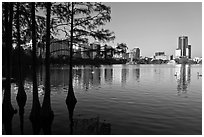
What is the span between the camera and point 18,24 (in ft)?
61.1

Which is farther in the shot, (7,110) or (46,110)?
(7,110)

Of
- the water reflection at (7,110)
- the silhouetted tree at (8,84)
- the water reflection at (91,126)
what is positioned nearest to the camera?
the water reflection at (91,126)

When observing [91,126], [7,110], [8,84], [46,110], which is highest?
[8,84]

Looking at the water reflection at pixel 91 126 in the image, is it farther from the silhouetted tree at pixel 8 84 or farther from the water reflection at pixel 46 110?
the silhouetted tree at pixel 8 84

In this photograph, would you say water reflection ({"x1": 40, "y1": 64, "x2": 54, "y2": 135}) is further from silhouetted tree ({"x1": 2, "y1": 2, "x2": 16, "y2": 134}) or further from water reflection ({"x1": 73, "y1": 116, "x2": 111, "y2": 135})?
silhouetted tree ({"x1": 2, "y1": 2, "x2": 16, "y2": 134})

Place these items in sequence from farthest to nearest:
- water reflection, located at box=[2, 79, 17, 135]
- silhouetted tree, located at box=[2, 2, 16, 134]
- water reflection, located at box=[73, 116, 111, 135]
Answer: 1. water reflection, located at box=[2, 79, 17, 135]
2. silhouetted tree, located at box=[2, 2, 16, 134]
3. water reflection, located at box=[73, 116, 111, 135]

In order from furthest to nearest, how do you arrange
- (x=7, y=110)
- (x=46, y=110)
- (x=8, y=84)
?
(x=7, y=110) → (x=8, y=84) → (x=46, y=110)

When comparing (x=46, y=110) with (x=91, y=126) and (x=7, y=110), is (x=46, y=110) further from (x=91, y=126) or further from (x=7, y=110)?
(x=91, y=126)

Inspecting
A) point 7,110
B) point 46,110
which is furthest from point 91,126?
point 7,110

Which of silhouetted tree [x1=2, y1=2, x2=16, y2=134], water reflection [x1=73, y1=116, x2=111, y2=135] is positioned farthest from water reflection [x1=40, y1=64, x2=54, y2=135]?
silhouetted tree [x1=2, y1=2, x2=16, y2=134]

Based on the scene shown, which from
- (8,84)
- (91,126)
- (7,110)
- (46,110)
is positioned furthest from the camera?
(7,110)

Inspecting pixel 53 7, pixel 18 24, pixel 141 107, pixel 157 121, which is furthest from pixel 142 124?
pixel 18 24

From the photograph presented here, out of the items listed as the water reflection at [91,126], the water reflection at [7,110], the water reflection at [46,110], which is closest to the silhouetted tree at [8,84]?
the water reflection at [7,110]

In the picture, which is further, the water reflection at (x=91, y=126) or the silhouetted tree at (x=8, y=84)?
the silhouetted tree at (x=8, y=84)
